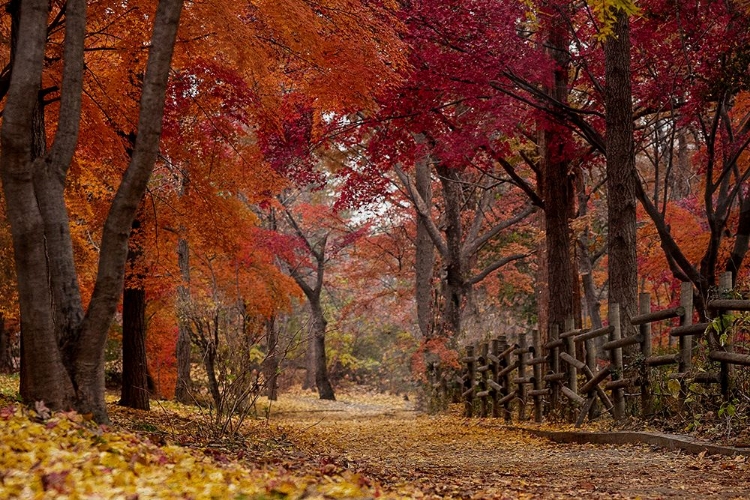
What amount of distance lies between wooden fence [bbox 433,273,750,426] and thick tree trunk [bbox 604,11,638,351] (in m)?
0.53

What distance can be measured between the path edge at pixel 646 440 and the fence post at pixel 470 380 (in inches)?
182

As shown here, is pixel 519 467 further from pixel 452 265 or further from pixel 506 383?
pixel 452 265

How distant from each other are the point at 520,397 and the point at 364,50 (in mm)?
6021

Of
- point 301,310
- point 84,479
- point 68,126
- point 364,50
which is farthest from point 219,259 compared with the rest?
point 301,310

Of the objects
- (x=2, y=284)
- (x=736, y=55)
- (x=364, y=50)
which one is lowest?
(x=2, y=284)

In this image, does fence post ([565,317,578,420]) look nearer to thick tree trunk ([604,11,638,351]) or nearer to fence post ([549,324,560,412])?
fence post ([549,324,560,412])

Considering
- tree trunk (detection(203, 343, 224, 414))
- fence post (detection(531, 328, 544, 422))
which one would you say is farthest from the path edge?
tree trunk (detection(203, 343, 224, 414))

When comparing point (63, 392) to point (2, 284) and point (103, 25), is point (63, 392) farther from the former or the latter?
point (2, 284)

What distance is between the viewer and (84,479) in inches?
148

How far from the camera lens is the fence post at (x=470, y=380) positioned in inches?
576

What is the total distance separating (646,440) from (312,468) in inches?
148

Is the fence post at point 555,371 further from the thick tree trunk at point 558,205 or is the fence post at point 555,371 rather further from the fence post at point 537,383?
the thick tree trunk at point 558,205

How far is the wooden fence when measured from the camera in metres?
7.46

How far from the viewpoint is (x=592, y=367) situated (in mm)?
9797
